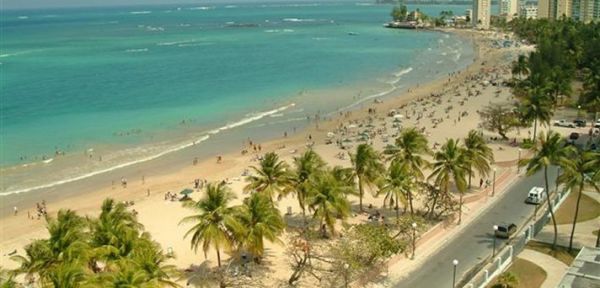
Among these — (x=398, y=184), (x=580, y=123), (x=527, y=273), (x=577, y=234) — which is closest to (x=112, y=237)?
(x=398, y=184)

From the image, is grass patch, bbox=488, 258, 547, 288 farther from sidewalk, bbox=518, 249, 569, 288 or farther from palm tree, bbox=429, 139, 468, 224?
palm tree, bbox=429, 139, 468, 224

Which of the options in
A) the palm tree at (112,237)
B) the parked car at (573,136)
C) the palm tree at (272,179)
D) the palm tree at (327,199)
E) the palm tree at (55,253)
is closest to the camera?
the palm tree at (55,253)

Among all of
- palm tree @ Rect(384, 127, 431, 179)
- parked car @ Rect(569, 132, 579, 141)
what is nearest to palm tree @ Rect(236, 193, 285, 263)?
palm tree @ Rect(384, 127, 431, 179)

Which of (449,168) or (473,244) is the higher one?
(449,168)

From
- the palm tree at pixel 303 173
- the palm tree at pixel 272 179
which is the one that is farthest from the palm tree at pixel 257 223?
the palm tree at pixel 303 173

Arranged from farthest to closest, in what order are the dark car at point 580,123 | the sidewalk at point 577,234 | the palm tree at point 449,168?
1. the dark car at point 580,123
2. the palm tree at point 449,168
3. the sidewalk at point 577,234

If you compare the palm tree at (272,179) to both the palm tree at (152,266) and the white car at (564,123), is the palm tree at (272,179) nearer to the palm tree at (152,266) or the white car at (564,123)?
the palm tree at (152,266)

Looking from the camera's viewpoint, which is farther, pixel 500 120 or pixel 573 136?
pixel 500 120

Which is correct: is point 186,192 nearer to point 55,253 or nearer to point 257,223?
point 257,223
